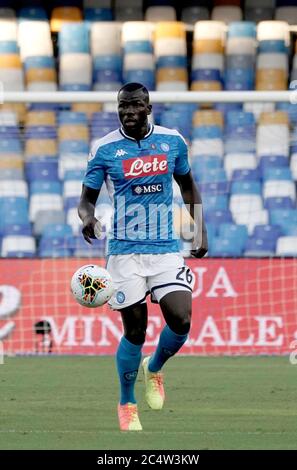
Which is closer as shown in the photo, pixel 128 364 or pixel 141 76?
pixel 128 364

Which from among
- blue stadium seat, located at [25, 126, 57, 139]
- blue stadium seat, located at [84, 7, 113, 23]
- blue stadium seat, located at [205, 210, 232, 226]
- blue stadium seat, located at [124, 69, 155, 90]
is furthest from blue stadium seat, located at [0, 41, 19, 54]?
blue stadium seat, located at [205, 210, 232, 226]

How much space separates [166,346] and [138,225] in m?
0.88

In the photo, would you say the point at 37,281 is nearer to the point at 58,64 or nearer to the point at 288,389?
the point at 288,389

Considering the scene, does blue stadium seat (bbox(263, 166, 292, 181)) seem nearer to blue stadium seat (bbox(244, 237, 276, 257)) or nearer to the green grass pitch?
blue stadium seat (bbox(244, 237, 276, 257))

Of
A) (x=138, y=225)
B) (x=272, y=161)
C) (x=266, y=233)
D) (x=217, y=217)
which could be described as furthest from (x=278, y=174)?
(x=138, y=225)

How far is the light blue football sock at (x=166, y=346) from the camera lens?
8.80 m

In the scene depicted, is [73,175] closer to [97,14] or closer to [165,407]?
[97,14]

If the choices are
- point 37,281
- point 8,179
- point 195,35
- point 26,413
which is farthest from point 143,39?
point 26,413

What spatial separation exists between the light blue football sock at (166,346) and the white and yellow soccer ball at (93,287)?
655 mm

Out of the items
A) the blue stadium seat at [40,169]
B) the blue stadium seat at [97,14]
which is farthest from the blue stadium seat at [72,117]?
the blue stadium seat at [97,14]

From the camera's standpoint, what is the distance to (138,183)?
8.57m

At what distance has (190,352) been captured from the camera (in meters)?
15.6

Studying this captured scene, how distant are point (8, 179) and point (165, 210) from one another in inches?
373

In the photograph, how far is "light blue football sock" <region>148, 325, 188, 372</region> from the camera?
8805mm
